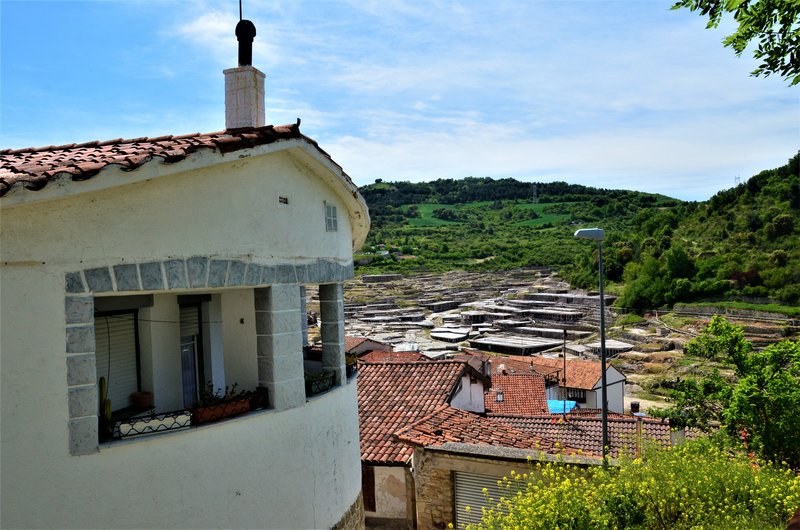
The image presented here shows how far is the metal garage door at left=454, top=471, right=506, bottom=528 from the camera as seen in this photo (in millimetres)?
10156

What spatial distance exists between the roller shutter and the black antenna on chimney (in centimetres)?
375

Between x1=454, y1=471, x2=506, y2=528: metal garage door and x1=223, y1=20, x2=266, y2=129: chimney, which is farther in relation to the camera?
x1=454, y1=471, x2=506, y2=528: metal garage door

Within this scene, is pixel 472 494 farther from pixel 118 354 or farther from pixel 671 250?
pixel 671 250

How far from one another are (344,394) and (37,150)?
4.94 meters

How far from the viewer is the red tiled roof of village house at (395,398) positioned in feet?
44.5

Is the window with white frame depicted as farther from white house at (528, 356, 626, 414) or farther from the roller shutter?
white house at (528, 356, 626, 414)

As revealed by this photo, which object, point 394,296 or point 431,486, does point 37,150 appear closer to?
point 431,486

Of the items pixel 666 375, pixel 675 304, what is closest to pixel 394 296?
pixel 675 304

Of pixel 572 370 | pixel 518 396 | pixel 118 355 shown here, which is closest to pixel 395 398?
pixel 118 355

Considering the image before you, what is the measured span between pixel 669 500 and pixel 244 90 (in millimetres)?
7590

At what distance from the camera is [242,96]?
7805 millimetres

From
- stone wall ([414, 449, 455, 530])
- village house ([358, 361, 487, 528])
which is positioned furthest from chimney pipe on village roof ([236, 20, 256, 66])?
village house ([358, 361, 487, 528])

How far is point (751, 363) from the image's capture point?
38.5 feet

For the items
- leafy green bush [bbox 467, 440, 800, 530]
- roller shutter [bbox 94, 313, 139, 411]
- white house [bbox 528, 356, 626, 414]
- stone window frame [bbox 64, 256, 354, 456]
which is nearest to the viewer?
stone window frame [bbox 64, 256, 354, 456]
